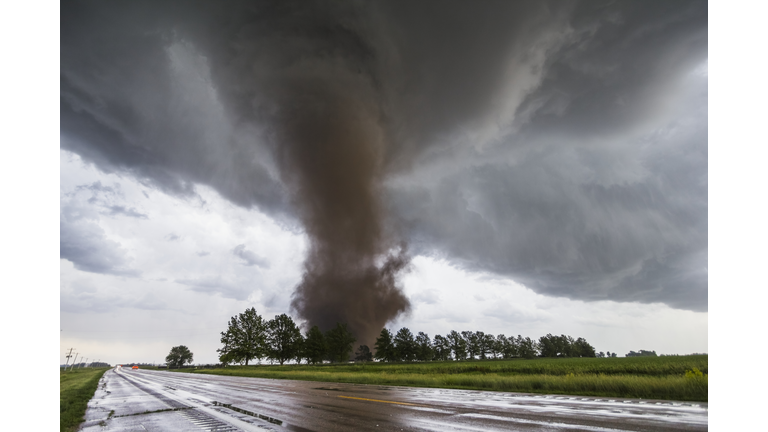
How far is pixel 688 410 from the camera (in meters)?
10.1

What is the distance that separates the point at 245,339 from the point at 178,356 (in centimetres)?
12526

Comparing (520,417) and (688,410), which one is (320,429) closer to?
(520,417)

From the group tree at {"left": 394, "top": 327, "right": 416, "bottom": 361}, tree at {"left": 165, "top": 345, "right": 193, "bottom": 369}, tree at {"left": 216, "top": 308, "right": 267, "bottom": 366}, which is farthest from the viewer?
tree at {"left": 165, "top": 345, "right": 193, "bottom": 369}

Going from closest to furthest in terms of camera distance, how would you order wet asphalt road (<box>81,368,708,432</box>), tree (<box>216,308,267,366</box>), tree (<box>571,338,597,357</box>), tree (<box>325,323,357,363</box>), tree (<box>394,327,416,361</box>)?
1. wet asphalt road (<box>81,368,708,432</box>)
2. tree (<box>216,308,267,366</box>)
3. tree (<box>325,323,357,363</box>)
4. tree (<box>394,327,416,361</box>)
5. tree (<box>571,338,597,357</box>)

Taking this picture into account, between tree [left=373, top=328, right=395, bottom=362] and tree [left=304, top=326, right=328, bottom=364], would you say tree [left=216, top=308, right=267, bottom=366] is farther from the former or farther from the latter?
tree [left=373, top=328, right=395, bottom=362]

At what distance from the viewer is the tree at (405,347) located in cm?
13088

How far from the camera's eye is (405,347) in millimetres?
132250

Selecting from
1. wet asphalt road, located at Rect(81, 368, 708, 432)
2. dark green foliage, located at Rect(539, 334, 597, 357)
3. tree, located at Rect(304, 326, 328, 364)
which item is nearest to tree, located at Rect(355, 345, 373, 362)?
tree, located at Rect(304, 326, 328, 364)

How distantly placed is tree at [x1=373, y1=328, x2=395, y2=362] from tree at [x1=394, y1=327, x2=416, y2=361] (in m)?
2.28

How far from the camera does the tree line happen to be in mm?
92062

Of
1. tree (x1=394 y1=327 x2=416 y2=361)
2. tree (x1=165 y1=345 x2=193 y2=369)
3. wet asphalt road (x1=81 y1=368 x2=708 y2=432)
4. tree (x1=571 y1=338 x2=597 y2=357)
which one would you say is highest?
wet asphalt road (x1=81 y1=368 x2=708 y2=432)

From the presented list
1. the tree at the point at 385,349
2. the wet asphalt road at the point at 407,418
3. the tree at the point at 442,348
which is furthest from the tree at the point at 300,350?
the wet asphalt road at the point at 407,418

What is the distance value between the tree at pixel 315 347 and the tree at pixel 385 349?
2580 centimetres

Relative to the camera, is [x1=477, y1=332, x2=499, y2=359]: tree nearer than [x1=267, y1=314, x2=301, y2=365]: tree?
No
